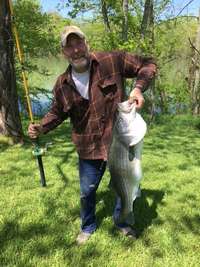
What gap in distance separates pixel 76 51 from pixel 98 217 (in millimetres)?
2325

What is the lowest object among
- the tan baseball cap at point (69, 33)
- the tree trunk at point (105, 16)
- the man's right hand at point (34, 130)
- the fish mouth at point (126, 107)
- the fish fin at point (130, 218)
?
the fish fin at point (130, 218)

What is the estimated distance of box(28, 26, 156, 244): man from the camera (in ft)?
12.6

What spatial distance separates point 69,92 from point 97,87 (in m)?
0.28

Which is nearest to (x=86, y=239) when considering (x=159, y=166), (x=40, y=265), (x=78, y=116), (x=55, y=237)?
(x=55, y=237)

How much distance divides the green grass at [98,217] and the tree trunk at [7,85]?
79cm

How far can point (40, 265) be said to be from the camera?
418 centimetres

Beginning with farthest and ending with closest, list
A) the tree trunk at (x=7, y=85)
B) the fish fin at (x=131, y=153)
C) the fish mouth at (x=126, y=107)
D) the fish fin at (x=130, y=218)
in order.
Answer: the tree trunk at (x=7, y=85) < the fish fin at (x=130, y=218) < the fish fin at (x=131, y=153) < the fish mouth at (x=126, y=107)

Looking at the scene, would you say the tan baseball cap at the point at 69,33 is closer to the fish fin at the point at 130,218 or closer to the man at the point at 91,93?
the man at the point at 91,93

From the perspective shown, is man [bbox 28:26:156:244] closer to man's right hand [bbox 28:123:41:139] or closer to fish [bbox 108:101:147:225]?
man's right hand [bbox 28:123:41:139]

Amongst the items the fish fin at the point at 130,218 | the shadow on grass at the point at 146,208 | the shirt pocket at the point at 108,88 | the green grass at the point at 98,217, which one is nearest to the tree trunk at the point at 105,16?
the green grass at the point at 98,217

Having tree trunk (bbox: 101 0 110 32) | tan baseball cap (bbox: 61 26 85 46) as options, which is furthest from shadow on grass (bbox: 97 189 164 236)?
tree trunk (bbox: 101 0 110 32)

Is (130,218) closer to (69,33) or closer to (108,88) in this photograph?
(108,88)

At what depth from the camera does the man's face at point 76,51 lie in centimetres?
376

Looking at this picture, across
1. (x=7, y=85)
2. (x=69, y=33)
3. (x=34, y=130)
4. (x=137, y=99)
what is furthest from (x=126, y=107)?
(x=7, y=85)
